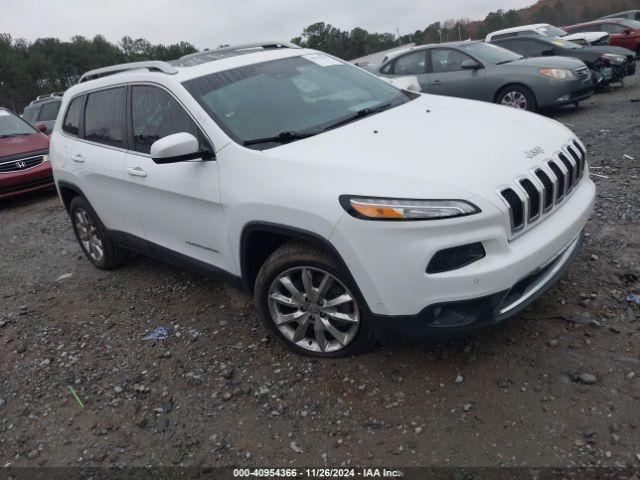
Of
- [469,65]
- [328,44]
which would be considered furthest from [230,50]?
[328,44]

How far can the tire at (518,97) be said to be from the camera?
28.6 feet

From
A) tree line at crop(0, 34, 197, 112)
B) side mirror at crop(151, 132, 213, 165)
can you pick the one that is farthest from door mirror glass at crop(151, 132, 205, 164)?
tree line at crop(0, 34, 197, 112)

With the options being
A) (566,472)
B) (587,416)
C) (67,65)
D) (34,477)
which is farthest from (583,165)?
(67,65)

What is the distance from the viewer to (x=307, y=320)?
3.10 metres

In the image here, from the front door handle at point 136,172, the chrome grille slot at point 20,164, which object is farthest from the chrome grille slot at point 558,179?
the chrome grille slot at point 20,164

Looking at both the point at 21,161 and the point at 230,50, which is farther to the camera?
the point at 21,161

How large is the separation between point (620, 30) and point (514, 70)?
31.3 feet

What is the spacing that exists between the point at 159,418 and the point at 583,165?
294cm

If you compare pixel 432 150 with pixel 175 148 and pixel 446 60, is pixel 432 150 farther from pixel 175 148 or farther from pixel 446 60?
pixel 446 60

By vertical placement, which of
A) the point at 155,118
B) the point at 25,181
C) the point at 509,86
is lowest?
the point at 25,181

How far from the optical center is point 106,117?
4234 mm

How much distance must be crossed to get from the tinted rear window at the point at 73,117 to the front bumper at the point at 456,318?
11.3ft

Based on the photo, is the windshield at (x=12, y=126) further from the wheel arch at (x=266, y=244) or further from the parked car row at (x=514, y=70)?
the wheel arch at (x=266, y=244)

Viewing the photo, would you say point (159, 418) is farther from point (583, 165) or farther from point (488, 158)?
point (583, 165)
